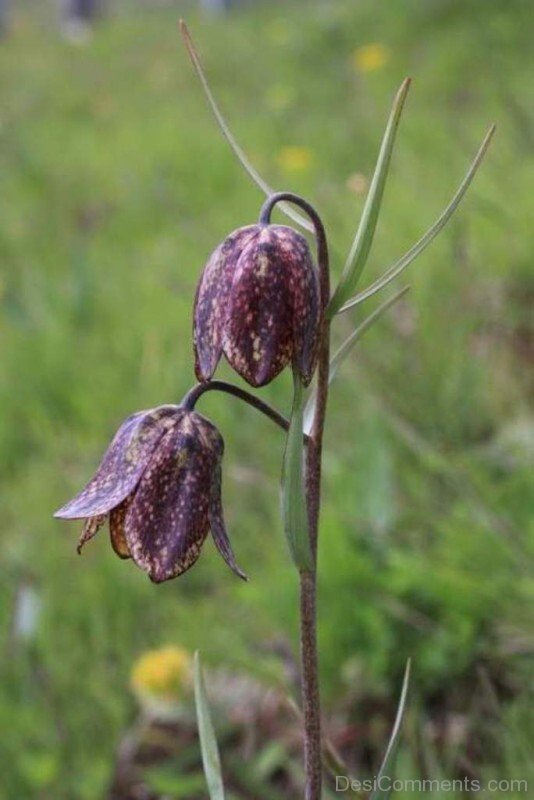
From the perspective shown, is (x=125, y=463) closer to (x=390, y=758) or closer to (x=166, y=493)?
(x=166, y=493)

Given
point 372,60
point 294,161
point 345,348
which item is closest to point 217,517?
point 345,348

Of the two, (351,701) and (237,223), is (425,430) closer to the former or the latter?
(351,701)

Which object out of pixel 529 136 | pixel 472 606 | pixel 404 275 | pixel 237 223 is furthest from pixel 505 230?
pixel 472 606

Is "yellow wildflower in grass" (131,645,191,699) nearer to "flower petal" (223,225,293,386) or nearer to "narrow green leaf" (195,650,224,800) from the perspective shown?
"narrow green leaf" (195,650,224,800)

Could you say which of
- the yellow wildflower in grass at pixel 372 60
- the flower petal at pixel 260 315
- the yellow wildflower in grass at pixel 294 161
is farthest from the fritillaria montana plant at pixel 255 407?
the yellow wildflower in grass at pixel 372 60

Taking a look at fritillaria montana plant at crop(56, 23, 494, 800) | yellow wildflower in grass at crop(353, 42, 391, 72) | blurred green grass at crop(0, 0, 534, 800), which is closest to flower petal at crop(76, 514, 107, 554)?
fritillaria montana plant at crop(56, 23, 494, 800)

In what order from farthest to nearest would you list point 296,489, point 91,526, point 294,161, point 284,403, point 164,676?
point 294,161, point 284,403, point 164,676, point 91,526, point 296,489

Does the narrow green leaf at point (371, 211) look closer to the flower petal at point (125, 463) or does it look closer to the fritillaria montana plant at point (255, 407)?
the fritillaria montana plant at point (255, 407)
